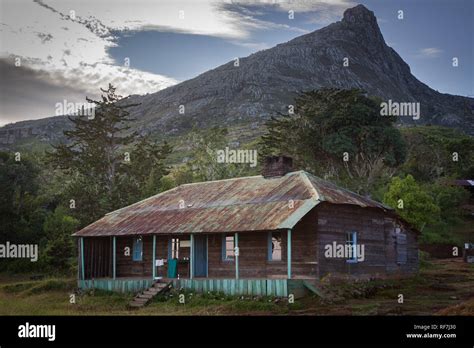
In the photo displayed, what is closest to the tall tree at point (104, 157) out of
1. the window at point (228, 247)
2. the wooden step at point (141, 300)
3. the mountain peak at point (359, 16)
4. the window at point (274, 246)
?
the window at point (228, 247)

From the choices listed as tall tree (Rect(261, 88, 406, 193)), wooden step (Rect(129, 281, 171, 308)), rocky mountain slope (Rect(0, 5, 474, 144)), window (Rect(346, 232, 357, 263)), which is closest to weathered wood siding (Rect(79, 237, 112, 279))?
wooden step (Rect(129, 281, 171, 308))

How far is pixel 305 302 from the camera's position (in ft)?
79.3

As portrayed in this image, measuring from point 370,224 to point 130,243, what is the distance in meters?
13.1

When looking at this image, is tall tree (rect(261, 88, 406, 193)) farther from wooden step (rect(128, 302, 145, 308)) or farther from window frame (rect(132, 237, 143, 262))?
wooden step (rect(128, 302, 145, 308))

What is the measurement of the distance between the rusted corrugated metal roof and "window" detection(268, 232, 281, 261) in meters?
1.08

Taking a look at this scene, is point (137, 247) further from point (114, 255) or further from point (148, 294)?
point (148, 294)

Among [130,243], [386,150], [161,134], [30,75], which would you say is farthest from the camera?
[161,134]

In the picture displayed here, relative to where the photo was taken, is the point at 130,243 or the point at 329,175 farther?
the point at 329,175

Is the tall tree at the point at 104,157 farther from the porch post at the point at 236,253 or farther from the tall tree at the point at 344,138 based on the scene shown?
the porch post at the point at 236,253

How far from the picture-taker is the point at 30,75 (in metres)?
36.8

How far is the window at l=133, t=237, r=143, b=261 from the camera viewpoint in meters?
33.4

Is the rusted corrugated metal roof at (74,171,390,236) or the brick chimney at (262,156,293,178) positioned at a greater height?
the brick chimney at (262,156,293,178)
